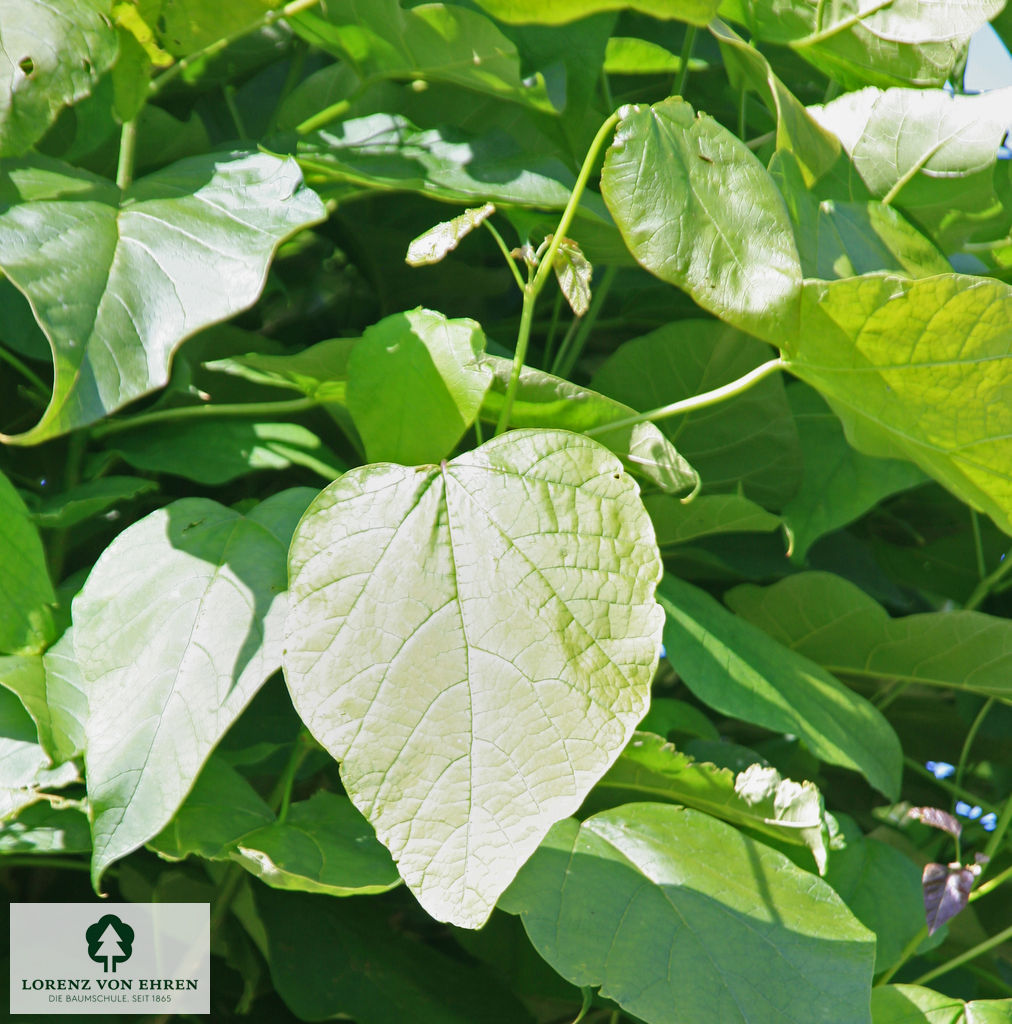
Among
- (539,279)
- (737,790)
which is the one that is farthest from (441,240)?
(737,790)

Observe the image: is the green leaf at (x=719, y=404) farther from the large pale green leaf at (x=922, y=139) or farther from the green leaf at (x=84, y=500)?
the green leaf at (x=84, y=500)

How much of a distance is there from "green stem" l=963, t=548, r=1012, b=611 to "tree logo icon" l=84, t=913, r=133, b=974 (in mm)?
548

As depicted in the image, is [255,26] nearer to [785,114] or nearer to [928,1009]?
[785,114]

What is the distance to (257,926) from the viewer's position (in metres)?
0.54

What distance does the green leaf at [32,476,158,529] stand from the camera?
44 cm

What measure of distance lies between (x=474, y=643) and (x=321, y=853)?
0.13 m

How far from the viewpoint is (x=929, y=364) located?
1.28 ft

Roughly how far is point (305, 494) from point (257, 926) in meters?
0.26

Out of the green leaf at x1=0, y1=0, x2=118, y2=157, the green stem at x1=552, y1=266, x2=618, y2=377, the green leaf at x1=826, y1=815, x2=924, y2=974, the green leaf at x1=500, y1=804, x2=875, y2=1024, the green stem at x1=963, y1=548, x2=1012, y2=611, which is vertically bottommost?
the green leaf at x1=826, y1=815, x2=924, y2=974

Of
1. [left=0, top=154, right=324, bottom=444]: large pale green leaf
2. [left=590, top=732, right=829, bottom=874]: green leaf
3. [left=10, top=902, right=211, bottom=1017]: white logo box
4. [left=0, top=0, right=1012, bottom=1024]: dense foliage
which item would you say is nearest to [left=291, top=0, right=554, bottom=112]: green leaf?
[left=0, top=0, right=1012, bottom=1024]: dense foliage

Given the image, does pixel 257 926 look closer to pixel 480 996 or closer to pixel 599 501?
pixel 480 996

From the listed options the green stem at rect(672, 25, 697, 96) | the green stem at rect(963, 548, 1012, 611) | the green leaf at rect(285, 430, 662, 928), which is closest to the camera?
the green leaf at rect(285, 430, 662, 928)

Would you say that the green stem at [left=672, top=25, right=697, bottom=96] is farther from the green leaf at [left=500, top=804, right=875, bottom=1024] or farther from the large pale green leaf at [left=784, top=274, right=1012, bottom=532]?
the green leaf at [left=500, top=804, right=875, bottom=1024]

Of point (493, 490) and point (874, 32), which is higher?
point (874, 32)
